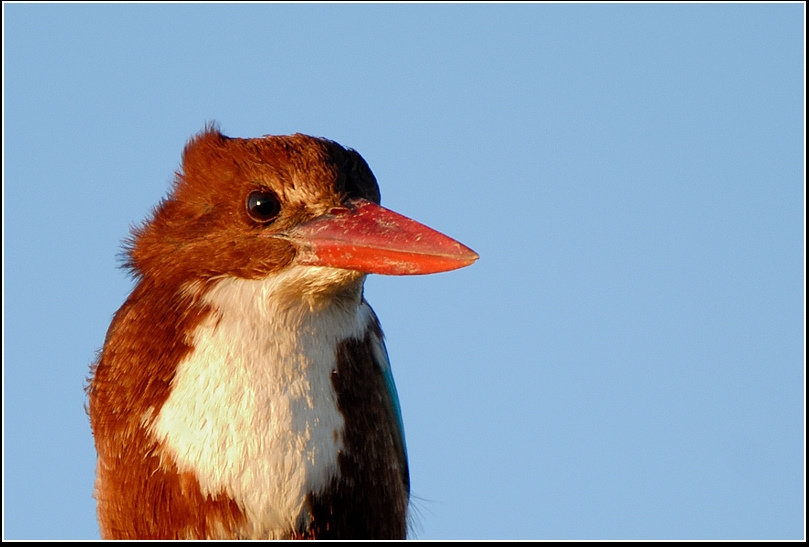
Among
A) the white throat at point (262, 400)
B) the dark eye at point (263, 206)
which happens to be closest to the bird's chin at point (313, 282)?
the white throat at point (262, 400)

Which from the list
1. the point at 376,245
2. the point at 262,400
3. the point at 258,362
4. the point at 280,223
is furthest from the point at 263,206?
the point at 262,400

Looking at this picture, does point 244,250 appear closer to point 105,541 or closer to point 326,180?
point 326,180

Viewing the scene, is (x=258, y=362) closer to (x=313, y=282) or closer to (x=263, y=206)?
(x=313, y=282)

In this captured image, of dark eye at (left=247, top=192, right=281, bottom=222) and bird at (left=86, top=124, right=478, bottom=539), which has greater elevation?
dark eye at (left=247, top=192, right=281, bottom=222)

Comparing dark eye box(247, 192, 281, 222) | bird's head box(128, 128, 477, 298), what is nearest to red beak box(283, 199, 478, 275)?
bird's head box(128, 128, 477, 298)

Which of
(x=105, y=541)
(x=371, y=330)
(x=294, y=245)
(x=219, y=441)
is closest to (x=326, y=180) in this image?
(x=294, y=245)

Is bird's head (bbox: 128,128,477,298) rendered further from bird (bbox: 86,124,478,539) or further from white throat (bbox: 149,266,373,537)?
white throat (bbox: 149,266,373,537)

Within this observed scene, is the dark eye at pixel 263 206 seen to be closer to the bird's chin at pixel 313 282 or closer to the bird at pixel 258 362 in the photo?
the bird at pixel 258 362
